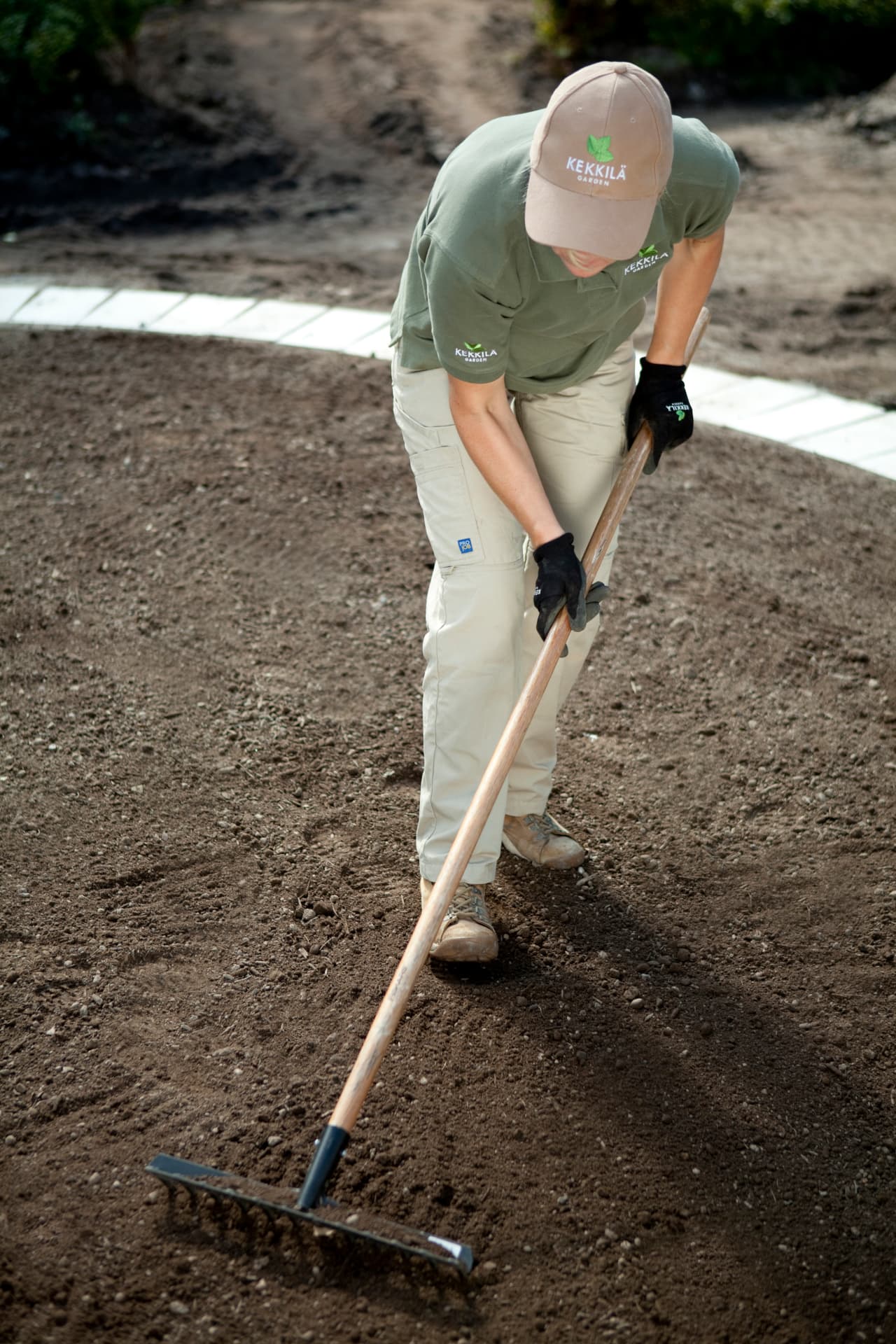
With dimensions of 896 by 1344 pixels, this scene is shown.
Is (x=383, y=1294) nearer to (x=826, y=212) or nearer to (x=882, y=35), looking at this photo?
(x=826, y=212)

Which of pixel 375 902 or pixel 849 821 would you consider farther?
pixel 849 821

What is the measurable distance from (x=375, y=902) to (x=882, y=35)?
10.1 m

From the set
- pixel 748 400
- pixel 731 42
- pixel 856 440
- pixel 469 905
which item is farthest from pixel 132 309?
pixel 731 42

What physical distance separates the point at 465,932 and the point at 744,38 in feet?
31.9

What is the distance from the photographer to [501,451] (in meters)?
2.39

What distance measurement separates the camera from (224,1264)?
209 centimetres

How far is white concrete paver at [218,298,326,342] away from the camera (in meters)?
5.65

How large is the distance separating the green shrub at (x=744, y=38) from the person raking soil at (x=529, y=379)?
27.4 feet

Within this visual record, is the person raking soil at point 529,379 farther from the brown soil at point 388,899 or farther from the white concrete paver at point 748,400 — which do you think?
the white concrete paver at point 748,400

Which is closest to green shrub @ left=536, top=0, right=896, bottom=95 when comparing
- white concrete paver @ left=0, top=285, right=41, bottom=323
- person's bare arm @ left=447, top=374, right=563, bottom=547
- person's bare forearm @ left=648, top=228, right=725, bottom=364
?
white concrete paver @ left=0, top=285, right=41, bottom=323

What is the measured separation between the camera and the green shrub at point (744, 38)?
32.1 ft

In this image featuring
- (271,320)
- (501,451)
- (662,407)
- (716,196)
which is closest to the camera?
(501,451)

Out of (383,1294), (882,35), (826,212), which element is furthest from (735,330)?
(882,35)

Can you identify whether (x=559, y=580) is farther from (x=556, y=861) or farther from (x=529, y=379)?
(x=556, y=861)
